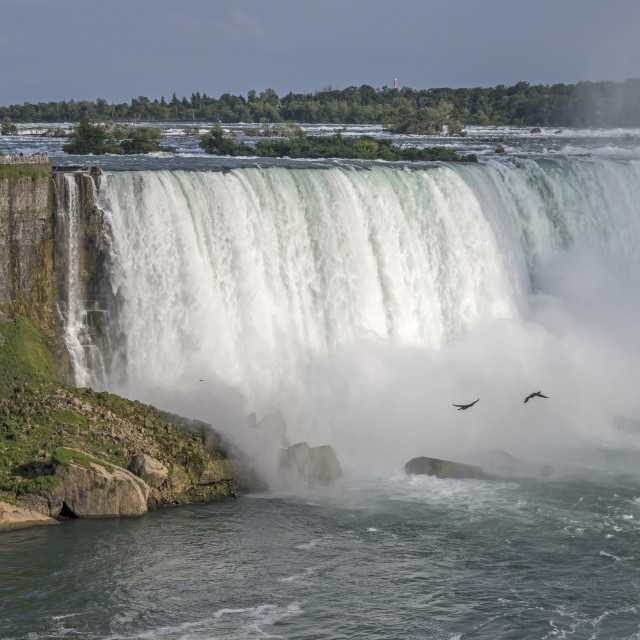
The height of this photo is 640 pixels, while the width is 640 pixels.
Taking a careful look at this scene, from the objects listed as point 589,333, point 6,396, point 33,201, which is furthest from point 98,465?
point 589,333

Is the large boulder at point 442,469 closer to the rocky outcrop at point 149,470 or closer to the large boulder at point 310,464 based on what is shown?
the large boulder at point 310,464

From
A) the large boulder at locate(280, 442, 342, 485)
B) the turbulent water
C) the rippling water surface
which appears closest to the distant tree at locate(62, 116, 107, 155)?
the turbulent water

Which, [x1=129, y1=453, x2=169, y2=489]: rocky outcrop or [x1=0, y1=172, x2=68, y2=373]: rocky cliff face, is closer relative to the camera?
[x1=129, y1=453, x2=169, y2=489]: rocky outcrop

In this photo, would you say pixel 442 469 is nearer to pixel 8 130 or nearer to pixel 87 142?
pixel 87 142

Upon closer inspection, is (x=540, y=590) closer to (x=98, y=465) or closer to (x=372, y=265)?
(x=98, y=465)

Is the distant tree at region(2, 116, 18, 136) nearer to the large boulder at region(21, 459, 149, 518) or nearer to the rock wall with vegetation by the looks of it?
the rock wall with vegetation

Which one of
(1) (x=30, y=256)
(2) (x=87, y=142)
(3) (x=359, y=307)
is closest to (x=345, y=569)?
(1) (x=30, y=256)

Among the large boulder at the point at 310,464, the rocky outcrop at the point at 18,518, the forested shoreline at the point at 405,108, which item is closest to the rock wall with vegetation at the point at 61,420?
the rocky outcrop at the point at 18,518
